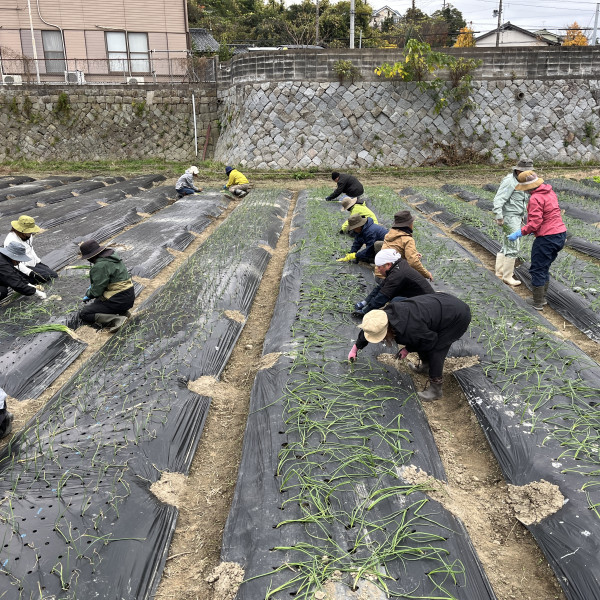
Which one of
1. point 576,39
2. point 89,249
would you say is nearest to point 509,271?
point 89,249

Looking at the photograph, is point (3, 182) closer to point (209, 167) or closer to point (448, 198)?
point (209, 167)

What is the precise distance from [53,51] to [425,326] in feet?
75.5

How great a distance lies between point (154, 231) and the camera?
9625mm

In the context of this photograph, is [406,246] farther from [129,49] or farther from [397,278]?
[129,49]

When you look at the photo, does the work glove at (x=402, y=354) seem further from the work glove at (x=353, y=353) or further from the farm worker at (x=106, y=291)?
the farm worker at (x=106, y=291)

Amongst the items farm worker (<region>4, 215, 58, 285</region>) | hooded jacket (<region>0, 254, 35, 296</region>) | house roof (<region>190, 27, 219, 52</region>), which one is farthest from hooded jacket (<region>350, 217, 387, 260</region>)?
house roof (<region>190, 27, 219, 52</region>)

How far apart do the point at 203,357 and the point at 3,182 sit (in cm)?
1310

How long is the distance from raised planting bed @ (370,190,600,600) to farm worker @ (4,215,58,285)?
548 cm

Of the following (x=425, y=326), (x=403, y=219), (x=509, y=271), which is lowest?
(x=509, y=271)

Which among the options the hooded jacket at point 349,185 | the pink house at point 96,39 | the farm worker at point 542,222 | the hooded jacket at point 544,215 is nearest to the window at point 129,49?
the pink house at point 96,39

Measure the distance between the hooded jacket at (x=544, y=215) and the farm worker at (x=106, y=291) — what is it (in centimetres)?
490

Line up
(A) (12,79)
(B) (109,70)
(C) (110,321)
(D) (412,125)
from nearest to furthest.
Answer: (C) (110,321)
(D) (412,125)
(A) (12,79)
(B) (109,70)

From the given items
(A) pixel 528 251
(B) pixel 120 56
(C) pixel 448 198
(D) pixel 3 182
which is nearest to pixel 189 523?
(A) pixel 528 251

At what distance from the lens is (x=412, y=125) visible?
16.8m
